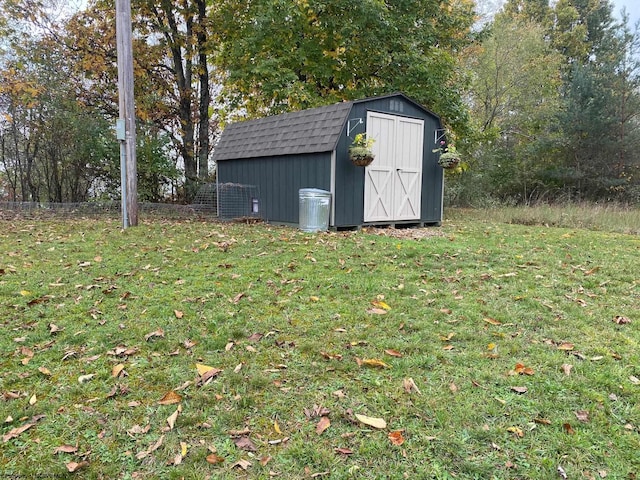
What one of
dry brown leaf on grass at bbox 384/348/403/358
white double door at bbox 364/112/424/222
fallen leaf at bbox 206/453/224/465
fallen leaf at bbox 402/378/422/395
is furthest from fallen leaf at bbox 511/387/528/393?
white double door at bbox 364/112/424/222

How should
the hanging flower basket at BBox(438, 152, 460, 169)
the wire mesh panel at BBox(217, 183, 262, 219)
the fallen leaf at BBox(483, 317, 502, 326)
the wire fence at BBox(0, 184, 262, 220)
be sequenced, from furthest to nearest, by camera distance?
the wire mesh panel at BBox(217, 183, 262, 219) < the wire fence at BBox(0, 184, 262, 220) < the hanging flower basket at BBox(438, 152, 460, 169) < the fallen leaf at BBox(483, 317, 502, 326)

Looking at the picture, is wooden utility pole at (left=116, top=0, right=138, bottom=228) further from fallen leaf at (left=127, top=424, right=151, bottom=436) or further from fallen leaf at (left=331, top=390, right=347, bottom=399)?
fallen leaf at (left=331, top=390, right=347, bottom=399)

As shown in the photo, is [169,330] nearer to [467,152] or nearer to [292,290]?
A: [292,290]

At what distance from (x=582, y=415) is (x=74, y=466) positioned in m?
2.16

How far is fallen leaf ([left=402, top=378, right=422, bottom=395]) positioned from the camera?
213cm

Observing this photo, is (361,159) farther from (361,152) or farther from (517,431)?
(517,431)

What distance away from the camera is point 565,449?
1.71 meters

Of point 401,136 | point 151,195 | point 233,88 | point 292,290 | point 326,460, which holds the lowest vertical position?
point 326,460

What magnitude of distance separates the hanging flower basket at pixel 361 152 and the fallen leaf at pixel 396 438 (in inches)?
226

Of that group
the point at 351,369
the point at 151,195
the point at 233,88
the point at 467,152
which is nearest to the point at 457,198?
the point at 467,152

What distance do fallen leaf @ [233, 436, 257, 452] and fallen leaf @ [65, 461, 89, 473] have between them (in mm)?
574

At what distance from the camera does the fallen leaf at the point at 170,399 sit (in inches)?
80.2

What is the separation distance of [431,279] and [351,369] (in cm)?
195

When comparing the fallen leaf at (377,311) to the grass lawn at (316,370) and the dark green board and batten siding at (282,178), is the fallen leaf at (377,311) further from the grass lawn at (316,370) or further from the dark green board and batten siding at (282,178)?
the dark green board and batten siding at (282,178)
